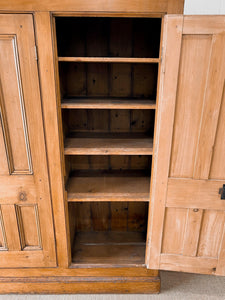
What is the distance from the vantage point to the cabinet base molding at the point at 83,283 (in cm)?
169

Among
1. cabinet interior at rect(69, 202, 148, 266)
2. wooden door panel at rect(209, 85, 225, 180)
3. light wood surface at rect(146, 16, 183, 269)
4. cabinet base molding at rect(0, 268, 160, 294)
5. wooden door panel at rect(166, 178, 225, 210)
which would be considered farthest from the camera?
cabinet interior at rect(69, 202, 148, 266)

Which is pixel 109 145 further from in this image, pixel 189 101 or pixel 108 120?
pixel 189 101

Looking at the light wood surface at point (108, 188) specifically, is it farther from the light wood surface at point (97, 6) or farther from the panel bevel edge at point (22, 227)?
the light wood surface at point (97, 6)

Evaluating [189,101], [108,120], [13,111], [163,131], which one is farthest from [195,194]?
[13,111]

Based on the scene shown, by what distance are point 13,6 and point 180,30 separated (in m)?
0.85

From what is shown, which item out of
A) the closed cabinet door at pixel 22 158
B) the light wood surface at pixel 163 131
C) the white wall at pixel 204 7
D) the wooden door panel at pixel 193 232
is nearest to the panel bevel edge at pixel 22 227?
the closed cabinet door at pixel 22 158

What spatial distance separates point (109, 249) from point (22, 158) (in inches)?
42.4

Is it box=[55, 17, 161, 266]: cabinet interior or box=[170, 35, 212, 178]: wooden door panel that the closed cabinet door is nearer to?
box=[55, 17, 161, 266]: cabinet interior

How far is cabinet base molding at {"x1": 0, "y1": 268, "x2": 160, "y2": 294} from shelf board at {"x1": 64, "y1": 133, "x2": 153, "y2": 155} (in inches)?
37.1

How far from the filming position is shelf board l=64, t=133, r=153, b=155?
1.44m

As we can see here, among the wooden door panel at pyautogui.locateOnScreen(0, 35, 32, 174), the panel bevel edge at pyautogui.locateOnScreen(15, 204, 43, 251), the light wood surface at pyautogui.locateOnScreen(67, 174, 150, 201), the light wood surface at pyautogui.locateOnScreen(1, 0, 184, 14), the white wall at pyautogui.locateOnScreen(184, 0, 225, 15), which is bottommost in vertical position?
the panel bevel edge at pyautogui.locateOnScreen(15, 204, 43, 251)

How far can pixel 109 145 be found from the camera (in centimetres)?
153

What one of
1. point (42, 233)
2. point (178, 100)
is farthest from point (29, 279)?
point (178, 100)

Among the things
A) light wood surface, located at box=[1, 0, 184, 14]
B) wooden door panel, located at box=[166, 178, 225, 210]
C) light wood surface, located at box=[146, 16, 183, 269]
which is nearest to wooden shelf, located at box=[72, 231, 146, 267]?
light wood surface, located at box=[146, 16, 183, 269]
